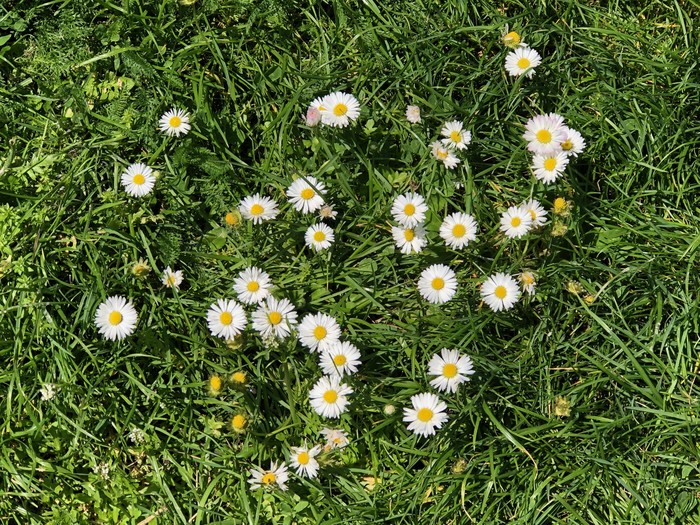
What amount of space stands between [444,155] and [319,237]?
1.81 feet

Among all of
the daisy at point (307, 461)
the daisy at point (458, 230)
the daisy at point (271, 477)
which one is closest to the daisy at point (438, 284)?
the daisy at point (458, 230)

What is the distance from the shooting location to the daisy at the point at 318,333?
2584mm

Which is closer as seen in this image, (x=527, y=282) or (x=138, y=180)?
(x=527, y=282)

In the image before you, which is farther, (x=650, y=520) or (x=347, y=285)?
(x=347, y=285)

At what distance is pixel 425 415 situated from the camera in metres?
2.53

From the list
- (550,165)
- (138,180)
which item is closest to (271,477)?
(138,180)

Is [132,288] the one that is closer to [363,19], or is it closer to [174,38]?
[174,38]

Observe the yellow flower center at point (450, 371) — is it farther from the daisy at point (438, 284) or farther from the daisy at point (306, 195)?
the daisy at point (306, 195)

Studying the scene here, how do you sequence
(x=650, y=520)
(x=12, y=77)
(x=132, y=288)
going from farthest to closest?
(x=12, y=77), (x=132, y=288), (x=650, y=520)

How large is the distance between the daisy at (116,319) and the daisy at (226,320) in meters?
0.28

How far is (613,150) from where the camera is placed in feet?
9.22

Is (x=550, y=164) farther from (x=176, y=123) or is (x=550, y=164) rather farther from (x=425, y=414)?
(x=176, y=123)

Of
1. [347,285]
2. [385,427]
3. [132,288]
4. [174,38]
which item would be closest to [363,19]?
[174,38]

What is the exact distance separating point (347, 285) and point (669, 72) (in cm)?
146
